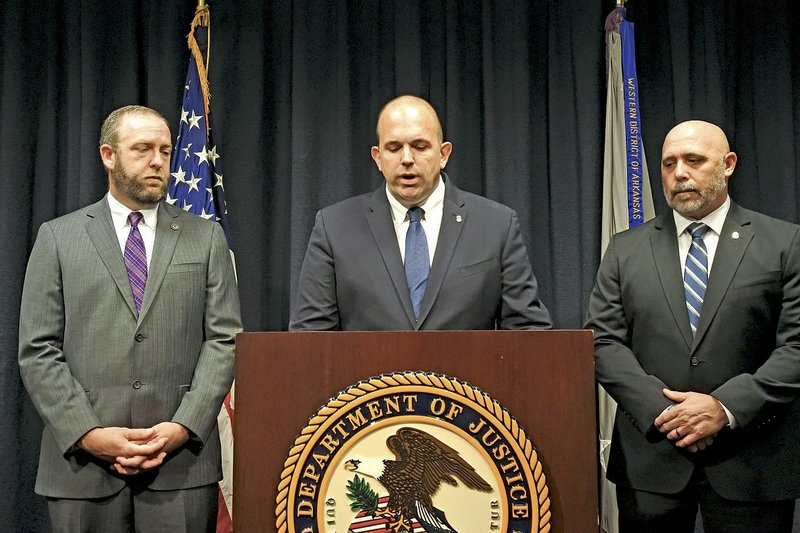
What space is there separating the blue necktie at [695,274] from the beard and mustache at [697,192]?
57 mm

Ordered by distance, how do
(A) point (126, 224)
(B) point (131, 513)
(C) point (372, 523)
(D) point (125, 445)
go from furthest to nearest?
(A) point (126, 224) → (B) point (131, 513) → (D) point (125, 445) → (C) point (372, 523)

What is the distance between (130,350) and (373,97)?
7.66 feet

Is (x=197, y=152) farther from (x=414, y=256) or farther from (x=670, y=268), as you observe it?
(x=670, y=268)

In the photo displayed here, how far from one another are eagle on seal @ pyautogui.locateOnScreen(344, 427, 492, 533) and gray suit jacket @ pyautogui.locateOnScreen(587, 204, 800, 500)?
2.78 feet

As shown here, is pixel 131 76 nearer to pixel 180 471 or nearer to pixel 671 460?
pixel 180 471

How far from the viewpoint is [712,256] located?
267cm

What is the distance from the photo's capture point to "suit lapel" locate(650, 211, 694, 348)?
2570 mm

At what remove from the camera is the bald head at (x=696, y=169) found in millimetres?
2713

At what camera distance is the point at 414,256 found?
2.52 metres

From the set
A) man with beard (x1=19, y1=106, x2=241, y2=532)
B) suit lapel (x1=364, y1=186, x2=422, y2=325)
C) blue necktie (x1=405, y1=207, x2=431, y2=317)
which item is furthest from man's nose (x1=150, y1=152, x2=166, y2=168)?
blue necktie (x1=405, y1=207, x2=431, y2=317)

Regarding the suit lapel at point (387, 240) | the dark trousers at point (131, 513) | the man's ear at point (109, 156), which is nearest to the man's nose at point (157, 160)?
the man's ear at point (109, 156)

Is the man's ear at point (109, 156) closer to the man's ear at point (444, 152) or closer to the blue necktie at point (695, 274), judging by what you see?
the man's ear at point (444, 152)

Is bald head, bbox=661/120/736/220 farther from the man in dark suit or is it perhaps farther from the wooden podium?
the wooden podium

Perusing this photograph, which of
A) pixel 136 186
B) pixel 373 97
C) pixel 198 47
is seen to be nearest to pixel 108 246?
pixel 136 186
